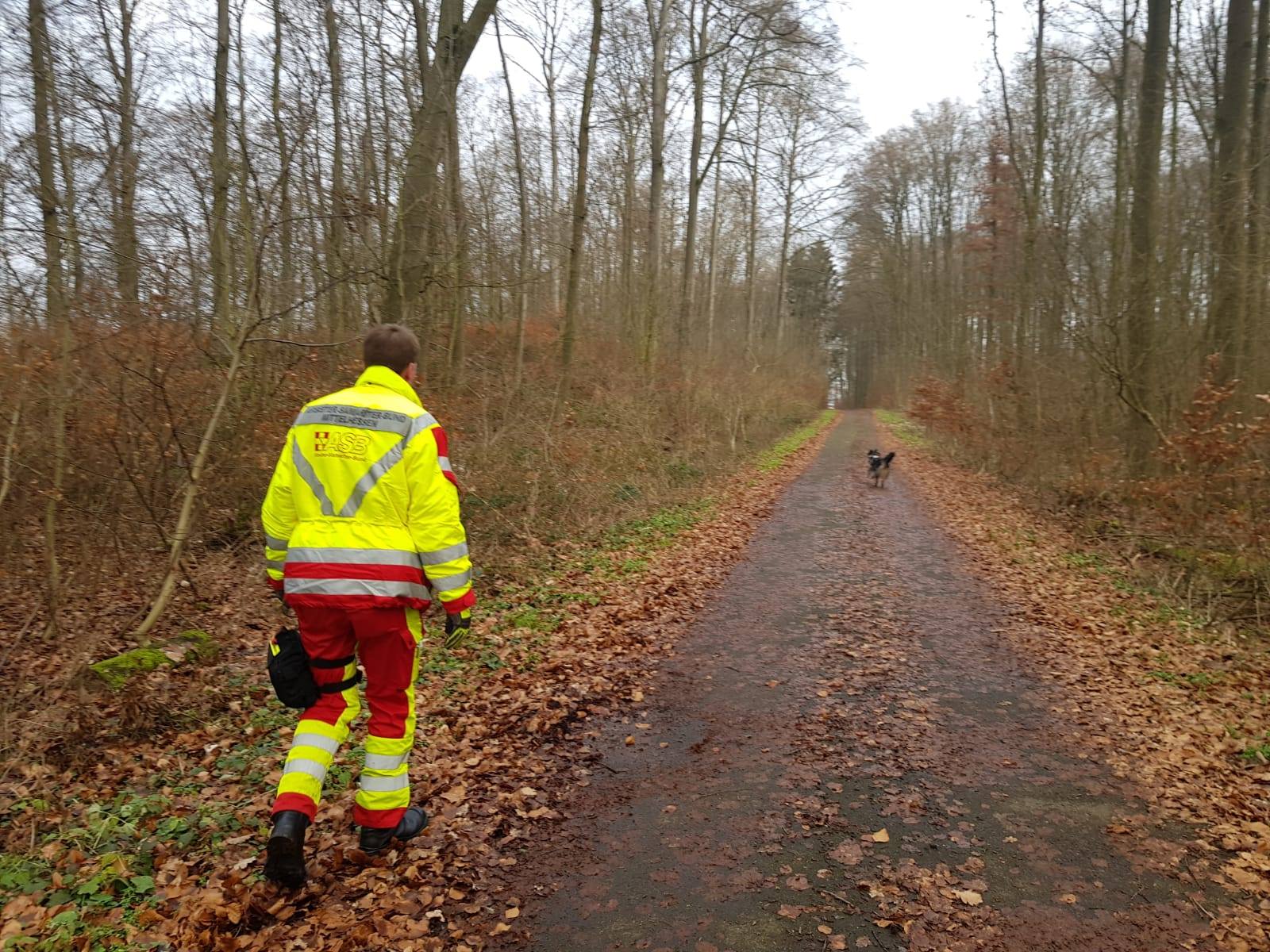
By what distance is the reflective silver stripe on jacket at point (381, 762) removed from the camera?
3389mm

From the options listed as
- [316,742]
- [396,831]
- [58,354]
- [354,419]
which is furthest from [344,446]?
[58,354]

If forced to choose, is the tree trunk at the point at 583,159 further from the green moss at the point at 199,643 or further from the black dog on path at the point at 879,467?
the green moss at the point at 199,643

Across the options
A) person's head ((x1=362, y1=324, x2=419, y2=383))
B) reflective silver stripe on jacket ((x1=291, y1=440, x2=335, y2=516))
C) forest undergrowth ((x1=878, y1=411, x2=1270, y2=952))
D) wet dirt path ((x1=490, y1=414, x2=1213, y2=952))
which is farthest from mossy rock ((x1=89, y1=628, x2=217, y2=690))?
forest undergrowth ((x1=878, y1=411, x2=1270, y2=952))

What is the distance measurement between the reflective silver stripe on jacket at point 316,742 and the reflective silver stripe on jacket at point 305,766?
0.06 m

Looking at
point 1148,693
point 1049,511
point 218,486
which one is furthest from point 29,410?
point 1049,511

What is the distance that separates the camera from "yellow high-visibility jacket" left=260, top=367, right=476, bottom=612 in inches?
125

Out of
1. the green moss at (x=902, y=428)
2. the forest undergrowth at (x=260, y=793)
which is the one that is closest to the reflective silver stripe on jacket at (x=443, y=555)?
the forest undergrowth at (x=260, y=793)

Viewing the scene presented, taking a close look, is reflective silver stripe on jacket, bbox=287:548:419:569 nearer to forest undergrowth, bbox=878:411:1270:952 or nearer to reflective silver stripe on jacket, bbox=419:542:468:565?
reflective silver stripe on jacket, bbox=419:542:468:565

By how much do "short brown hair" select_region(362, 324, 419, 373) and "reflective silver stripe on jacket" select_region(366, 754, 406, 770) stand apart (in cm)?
182

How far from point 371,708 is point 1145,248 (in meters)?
13.1

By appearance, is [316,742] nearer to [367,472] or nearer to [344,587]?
[344,587]

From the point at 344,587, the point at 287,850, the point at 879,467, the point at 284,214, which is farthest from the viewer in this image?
the point at 879,467

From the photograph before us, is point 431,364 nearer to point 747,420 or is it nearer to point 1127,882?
point 1127,882

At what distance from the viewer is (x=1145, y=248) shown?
37.6ft
